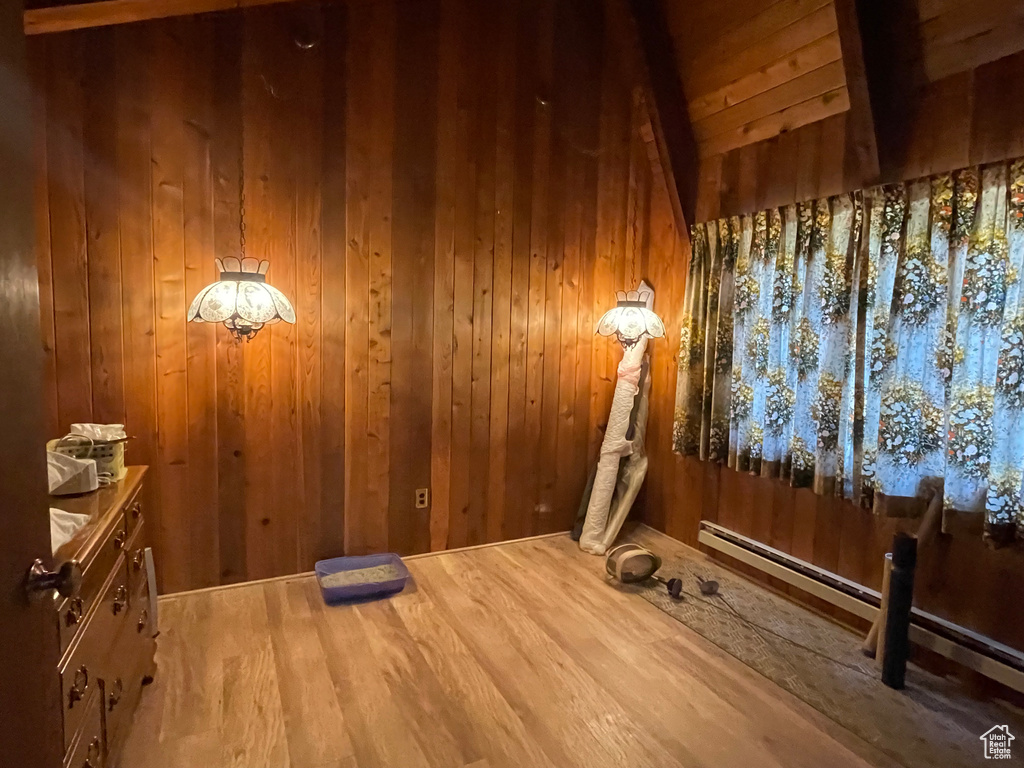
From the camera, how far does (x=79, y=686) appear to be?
141cm

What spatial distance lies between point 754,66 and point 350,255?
2.18m

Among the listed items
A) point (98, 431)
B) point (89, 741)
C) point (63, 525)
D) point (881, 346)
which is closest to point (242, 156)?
point (98, 431)

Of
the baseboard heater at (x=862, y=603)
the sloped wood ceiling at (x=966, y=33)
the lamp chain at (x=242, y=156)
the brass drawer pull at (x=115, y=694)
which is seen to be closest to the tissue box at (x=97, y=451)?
the brass drawer pull at (x=115, y=694)

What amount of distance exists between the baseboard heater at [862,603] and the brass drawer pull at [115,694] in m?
2.73

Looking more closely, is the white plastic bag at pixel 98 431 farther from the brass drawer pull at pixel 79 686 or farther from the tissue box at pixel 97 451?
the brass drawer pull at pixel 79 686

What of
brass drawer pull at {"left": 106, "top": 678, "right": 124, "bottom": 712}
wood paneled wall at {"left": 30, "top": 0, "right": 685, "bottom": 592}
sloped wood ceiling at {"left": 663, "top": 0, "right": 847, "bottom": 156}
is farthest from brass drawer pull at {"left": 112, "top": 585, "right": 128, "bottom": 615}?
sloped wood ceiling at {"left": 663, "top": 0, "right": 847, "bottom": 156}

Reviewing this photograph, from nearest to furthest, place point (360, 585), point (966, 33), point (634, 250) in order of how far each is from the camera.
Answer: point (966, 33) < point (360, 585) < point (634, 250)

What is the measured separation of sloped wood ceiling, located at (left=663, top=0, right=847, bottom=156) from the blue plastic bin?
2845 mm

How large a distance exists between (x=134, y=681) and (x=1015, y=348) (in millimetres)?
3111

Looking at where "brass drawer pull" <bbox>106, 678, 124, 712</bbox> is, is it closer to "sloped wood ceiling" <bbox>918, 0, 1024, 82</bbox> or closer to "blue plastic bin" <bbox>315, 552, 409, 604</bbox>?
"blue plastic bin" <bbox>315, 552, 409, 604</bbox>

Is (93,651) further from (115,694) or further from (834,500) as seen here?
(834,500)

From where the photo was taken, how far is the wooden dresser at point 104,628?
4.53ft

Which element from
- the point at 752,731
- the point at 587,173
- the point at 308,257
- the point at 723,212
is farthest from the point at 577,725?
the point at 587,173

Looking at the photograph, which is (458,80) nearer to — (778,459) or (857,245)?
(857,245)
